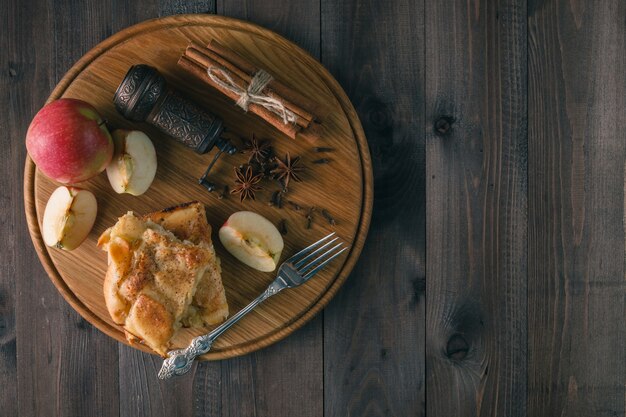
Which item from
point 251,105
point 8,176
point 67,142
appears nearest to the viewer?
point 67,142

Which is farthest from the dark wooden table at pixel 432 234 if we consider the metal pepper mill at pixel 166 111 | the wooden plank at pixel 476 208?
the metal pepper mill at pixel 166 111

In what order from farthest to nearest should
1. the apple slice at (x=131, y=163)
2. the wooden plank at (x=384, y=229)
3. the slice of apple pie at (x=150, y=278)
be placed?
the wooden plank at (x=384, y=229)
the apple slice at (x=131, y=163)
the slice of apple pie at (x=150, y=278)

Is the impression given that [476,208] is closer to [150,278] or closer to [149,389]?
[150,278]

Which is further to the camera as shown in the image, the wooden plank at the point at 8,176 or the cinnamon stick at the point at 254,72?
the wooden plank at the point at 8,176

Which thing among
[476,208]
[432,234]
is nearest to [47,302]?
[432,234]

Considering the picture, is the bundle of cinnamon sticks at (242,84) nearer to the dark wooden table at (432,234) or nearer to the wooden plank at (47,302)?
the dark wooden table at (432,234)

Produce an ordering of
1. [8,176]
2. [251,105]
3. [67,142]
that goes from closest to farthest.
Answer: [67,142] → [251,105] → [8,176]
